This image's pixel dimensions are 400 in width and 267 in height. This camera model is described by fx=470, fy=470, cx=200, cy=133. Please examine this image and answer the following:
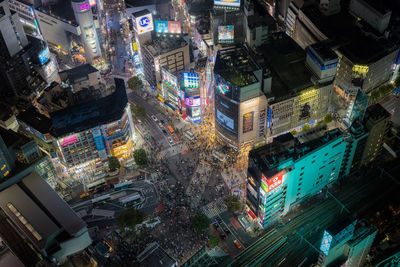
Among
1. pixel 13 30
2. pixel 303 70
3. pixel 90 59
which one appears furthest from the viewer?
pixel 90 59

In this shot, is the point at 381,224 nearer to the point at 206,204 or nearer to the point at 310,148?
the point at 310,148

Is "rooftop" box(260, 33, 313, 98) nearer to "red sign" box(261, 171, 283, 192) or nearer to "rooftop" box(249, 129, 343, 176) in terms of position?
"rooftop" box(249, 129, 343, 176)

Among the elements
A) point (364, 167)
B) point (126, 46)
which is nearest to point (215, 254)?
point (364, 167)

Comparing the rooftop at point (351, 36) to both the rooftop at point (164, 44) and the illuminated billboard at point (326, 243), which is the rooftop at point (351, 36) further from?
the illuminated billboard at point (326, 243)

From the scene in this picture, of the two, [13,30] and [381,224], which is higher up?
[13,30]

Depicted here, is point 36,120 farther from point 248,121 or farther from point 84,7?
point 248,121

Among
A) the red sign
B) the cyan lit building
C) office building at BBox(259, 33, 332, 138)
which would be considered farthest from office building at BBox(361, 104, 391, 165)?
the red sign

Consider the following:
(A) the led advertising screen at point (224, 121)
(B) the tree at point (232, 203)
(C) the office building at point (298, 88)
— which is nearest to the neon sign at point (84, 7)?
(A) the led advertising screen at point (224, 121)
